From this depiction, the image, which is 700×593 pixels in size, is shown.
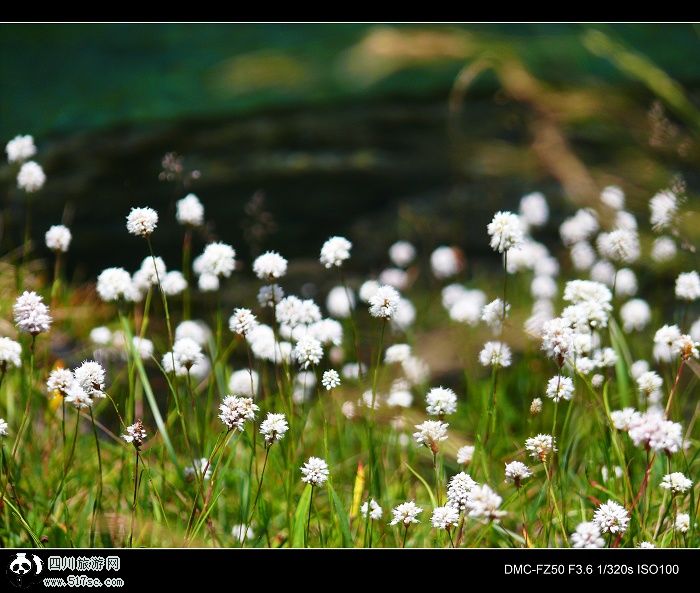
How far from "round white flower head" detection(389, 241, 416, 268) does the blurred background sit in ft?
0.47

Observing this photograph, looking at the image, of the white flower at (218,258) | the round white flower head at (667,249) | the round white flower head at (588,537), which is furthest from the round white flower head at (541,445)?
the round white flower head at (667,249)

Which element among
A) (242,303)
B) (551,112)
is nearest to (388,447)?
(242,303)

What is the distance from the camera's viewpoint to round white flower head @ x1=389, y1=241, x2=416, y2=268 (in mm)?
4523

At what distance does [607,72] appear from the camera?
16.1ft

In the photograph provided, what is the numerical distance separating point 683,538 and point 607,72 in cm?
329

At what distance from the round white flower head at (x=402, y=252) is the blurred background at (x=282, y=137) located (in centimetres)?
14

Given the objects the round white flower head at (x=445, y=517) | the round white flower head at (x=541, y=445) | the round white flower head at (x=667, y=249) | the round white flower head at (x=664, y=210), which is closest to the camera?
the round white flower head at (x=664, y=210)

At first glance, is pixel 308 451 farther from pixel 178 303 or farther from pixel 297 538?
pixel 178 303

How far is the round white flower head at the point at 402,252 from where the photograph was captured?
4.52 metres

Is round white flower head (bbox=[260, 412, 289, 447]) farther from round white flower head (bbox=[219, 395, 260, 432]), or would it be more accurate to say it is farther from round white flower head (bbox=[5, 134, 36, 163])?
round white flower head (bbox=[5, 134, 36, 163])

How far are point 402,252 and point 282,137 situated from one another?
123cm

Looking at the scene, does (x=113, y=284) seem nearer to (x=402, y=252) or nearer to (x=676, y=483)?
(x=676, y=483)

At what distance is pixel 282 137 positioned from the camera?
5121 mm

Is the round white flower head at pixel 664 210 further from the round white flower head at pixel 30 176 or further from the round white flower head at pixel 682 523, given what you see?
the round white flower head at pixel 30 176
